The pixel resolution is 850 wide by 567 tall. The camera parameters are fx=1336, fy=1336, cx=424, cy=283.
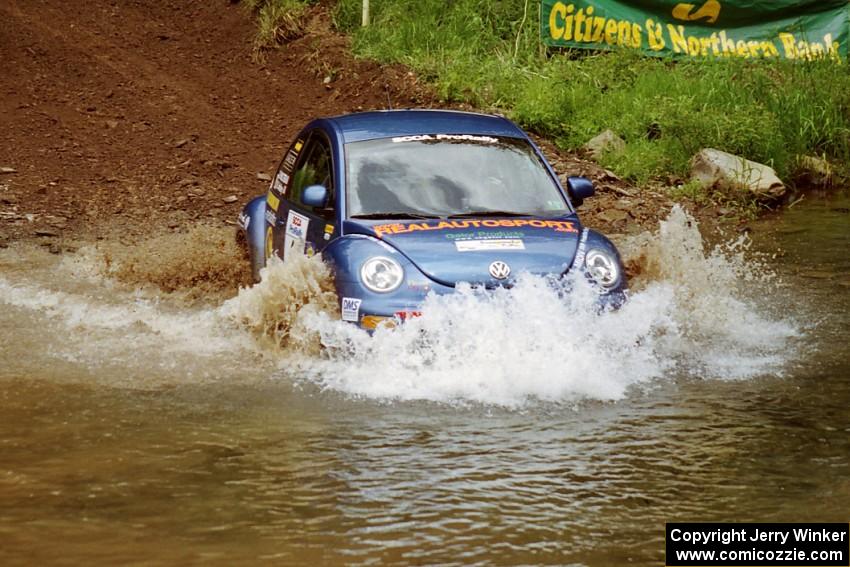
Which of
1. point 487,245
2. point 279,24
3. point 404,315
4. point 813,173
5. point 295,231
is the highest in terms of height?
point 279,24

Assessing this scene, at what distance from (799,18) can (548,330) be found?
39.8 ft

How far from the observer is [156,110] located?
16.7 meters

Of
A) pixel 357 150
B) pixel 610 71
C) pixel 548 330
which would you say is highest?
pixel 610 71

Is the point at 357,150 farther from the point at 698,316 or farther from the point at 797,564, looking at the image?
the point at 797,564

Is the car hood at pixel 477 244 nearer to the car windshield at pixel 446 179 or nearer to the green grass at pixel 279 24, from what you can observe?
the car windshield at pixel 446 179

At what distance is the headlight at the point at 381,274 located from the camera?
761 centimetres

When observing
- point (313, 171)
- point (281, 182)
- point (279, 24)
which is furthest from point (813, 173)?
point (313, 171)

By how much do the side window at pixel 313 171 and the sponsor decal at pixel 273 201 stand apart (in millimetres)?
199

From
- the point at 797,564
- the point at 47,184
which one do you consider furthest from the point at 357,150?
the point at 47,184

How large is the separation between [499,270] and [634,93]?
963cm

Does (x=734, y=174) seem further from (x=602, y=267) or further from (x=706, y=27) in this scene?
(x=602, y=267)

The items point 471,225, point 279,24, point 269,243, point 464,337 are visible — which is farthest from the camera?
point 279,24

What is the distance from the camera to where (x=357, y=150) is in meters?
8.77

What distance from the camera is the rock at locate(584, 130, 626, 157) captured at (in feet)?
50.9
